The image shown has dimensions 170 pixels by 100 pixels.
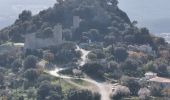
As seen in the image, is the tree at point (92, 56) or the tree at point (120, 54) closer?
the tree at point (92, 56)

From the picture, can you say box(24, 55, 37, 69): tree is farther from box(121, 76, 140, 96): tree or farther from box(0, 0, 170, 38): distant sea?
box(0, 0, 170, 38): distant sea

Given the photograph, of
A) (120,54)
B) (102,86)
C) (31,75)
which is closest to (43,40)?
(120,54)

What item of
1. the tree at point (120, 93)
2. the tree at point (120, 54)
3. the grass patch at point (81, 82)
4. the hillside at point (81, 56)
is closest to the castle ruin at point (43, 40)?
the hillside at point (81, 56)

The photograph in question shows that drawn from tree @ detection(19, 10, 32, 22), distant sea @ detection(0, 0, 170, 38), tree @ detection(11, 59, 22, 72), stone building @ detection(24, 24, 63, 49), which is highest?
distant sea @ detection(0, 0, 170, 38)

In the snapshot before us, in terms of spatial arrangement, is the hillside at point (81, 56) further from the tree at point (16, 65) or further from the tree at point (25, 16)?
the tree at point (16, 65)

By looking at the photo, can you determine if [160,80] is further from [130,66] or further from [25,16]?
[25,16]

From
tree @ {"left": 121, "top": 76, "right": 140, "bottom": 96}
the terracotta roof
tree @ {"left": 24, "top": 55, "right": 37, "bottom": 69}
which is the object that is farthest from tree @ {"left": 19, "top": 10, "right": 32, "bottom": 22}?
tree @ {"left": 121, "top": 76, "right": 140, "bottom": 96}

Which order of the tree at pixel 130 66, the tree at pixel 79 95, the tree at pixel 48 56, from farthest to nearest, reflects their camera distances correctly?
the tree at pixel 48 56
the tree at pixel 130 66
the tree at pixel 79 95
